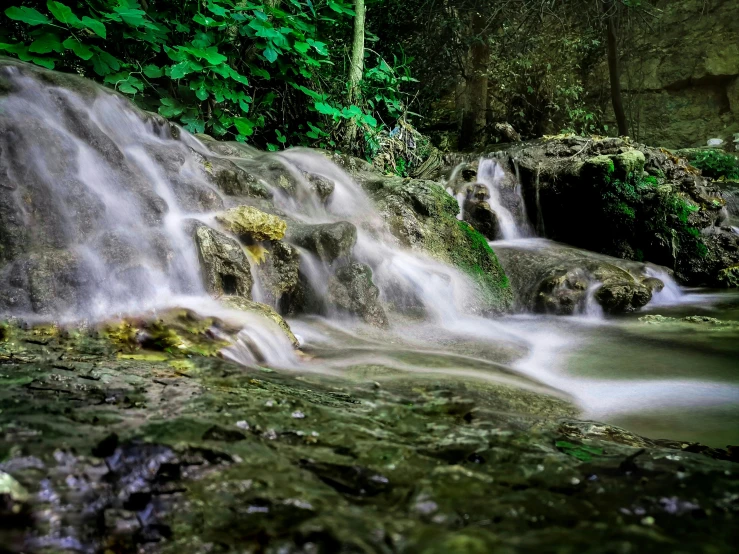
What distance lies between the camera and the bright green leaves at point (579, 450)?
150cm

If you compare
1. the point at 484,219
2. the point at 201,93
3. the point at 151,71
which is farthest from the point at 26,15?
the point at 484,219

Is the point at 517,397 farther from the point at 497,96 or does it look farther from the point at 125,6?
the point at 497,96

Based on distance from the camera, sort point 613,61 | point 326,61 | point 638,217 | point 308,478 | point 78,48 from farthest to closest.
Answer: point 613,61
point 638,217
point 326,61
point 78,48
point 308,478

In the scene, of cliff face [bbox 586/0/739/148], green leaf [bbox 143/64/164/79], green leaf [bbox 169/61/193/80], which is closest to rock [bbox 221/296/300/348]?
green leaf [bbox 169/61/193/80]

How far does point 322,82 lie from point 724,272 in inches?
250

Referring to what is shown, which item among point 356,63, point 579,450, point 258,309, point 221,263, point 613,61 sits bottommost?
point 579,450

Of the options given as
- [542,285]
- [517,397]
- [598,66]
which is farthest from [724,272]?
[598,66]

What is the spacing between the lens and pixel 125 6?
4.91 metres

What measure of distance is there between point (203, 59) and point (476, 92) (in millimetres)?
7190

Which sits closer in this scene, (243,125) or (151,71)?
(151,71)

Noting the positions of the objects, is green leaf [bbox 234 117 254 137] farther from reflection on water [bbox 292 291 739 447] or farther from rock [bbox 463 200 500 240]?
rock [bbox 463 200 500 240]

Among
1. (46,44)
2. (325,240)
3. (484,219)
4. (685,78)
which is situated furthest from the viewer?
(685,78)

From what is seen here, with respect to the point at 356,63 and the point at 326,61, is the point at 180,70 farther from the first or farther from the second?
the point at 356,63

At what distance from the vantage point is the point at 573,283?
5.74 metres
